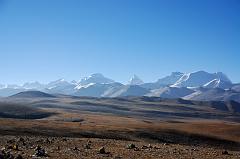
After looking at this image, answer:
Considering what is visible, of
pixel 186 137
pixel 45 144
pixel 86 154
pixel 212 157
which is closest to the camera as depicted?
pixel 86 154

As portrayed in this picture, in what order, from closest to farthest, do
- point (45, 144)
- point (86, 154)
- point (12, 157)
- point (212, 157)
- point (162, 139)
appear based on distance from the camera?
point (12, 157), point (86, 154), point (212, 157), point (45, 144), point (162, 139)

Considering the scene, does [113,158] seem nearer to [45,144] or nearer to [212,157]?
[212,157]

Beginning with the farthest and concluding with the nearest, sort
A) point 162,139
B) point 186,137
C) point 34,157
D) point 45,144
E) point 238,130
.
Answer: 1. point 238,130
2. point 186,137
3. point 162,139
4. point 45,144
5. point 34,157

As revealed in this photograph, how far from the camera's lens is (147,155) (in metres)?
28.8

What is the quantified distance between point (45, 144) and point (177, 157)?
11.7 meters

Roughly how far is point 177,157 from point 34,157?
9554 mm

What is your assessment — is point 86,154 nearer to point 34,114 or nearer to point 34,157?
point 34,157

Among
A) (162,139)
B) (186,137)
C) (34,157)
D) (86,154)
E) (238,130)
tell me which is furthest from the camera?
(238,130)

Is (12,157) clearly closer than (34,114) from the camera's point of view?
Yes

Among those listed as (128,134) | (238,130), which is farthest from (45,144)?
(238,130)

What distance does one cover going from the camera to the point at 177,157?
28.3 metres

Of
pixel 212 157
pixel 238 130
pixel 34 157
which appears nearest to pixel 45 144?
pixel 34 157

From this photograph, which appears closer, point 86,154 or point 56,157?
point 56,157

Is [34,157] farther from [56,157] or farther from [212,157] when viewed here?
A: [212,157]
